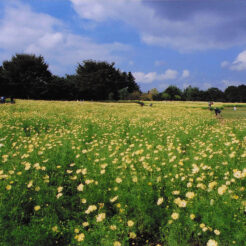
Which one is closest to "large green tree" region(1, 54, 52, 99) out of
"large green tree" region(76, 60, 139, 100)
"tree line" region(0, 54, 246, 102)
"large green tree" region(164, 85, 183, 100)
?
"tree line" region(0, 54, 246, 102)

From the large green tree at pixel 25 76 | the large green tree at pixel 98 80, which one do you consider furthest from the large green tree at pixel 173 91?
the large green tree at pixel 25 76

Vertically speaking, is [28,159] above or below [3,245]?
above

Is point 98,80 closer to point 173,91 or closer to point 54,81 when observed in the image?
point 54,81

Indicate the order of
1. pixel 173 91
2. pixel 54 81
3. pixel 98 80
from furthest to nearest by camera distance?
pixel 173 91, pixel 98 80, pixel 54 81

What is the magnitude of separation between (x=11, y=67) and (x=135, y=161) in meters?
55.0

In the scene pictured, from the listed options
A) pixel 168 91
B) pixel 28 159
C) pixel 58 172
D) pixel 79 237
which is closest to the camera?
pixel 79 237

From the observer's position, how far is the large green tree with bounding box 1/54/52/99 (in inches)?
1927

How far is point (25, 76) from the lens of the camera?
50219 millimetres

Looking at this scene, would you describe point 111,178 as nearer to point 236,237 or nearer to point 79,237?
point 79,237

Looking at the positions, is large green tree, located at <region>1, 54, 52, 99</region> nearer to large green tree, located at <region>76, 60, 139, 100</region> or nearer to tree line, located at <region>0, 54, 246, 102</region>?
tree line, located at <region>0, 54, 246, 102</region>

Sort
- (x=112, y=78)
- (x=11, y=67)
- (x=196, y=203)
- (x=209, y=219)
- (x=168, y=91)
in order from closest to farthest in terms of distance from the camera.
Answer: (x=209, y=219) → (x=196, y=203) → (x=11, y=67) → (x=112, y=78) → (x=168, y=91)

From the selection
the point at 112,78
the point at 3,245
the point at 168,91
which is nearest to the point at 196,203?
the point at 3,245

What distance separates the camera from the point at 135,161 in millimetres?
4250

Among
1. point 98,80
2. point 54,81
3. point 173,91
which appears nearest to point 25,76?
point 54,81
